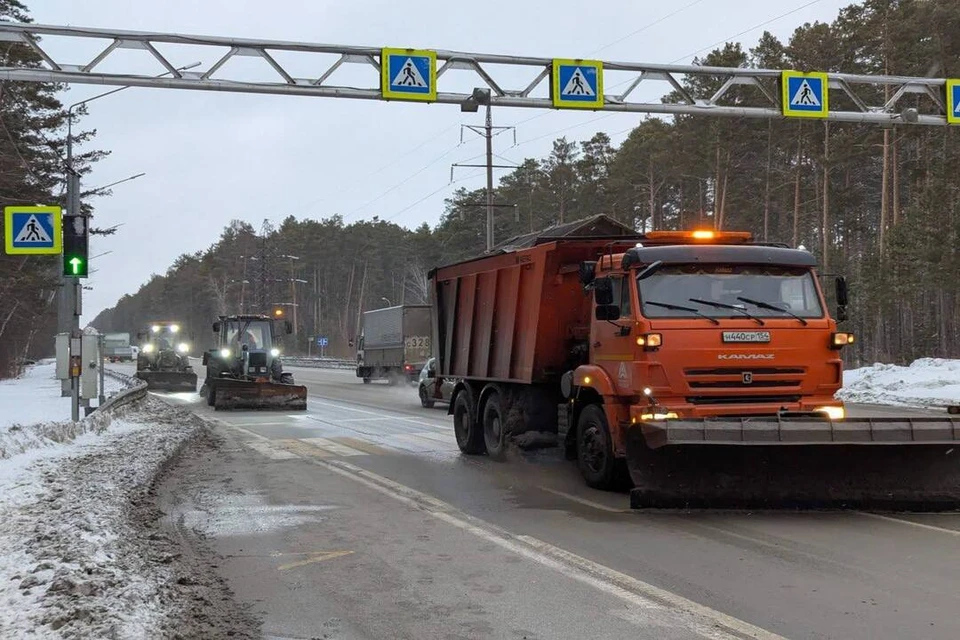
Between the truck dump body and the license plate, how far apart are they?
7.74ft

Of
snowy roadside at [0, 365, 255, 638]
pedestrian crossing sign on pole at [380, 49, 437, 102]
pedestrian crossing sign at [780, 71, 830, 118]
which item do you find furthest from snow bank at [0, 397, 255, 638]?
pedestrian crossing sign at [780, 71, 830, 118]

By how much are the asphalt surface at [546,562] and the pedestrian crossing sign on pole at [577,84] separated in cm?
820

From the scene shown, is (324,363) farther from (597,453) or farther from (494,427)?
(597,453)

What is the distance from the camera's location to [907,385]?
2408cm

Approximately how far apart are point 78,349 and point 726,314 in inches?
503

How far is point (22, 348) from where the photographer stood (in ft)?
241

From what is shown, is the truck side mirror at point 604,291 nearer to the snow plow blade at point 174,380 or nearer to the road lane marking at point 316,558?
the road lane marking at point 316,558

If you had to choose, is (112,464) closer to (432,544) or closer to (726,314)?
(432,544)

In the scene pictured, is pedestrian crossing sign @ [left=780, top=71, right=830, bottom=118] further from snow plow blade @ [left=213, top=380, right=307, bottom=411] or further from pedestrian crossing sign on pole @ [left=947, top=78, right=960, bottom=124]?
snow plow blade @ [left=213, top=380, right=307, bottom=411]

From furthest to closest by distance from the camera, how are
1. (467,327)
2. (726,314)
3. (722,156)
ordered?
1. (722,156)
2. (467,327)
3. (726,314)

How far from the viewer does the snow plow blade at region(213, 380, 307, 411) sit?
2475 centimetres

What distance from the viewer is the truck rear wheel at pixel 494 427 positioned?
13.0m

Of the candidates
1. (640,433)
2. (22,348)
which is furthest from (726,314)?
(22,348)

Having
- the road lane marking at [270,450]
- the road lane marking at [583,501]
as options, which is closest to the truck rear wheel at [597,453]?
the road lane marking at [583,501]
